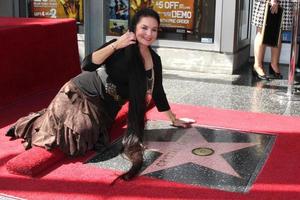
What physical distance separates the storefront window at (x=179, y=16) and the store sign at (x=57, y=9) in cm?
44

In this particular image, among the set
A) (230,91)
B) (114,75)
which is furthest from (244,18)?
(114,75)

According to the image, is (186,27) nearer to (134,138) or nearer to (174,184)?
(134,138)

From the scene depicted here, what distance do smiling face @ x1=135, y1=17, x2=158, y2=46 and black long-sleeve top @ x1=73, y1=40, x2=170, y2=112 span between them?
0.15 m

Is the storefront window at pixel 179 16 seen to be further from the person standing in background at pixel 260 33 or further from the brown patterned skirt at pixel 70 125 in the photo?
the brown patterned skirt at pixel 70 125

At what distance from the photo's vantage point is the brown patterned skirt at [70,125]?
2.87m

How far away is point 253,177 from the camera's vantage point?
2689 mm

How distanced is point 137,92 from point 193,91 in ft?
6.28

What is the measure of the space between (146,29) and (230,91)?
206cm

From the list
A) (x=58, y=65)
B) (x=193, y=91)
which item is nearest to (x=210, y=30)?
(x=193, y=91)

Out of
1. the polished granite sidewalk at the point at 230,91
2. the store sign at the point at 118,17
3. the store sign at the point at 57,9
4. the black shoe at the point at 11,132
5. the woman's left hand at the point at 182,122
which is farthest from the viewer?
the store sign at the point at 57,9

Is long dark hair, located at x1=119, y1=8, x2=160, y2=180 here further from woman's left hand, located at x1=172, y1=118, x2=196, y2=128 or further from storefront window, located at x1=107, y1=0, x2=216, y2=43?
storefront window, located at x1=107, y1=0, x2=216, y2=43

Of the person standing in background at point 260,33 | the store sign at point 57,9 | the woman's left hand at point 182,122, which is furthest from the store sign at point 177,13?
the woman's left hand at point 182,122

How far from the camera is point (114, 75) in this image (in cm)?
302

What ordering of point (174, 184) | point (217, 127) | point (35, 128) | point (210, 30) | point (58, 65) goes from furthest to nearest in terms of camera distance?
point (210, 30)
point (58, 65)
point (217, 127)
point (35, 128)
point (174, 184)
